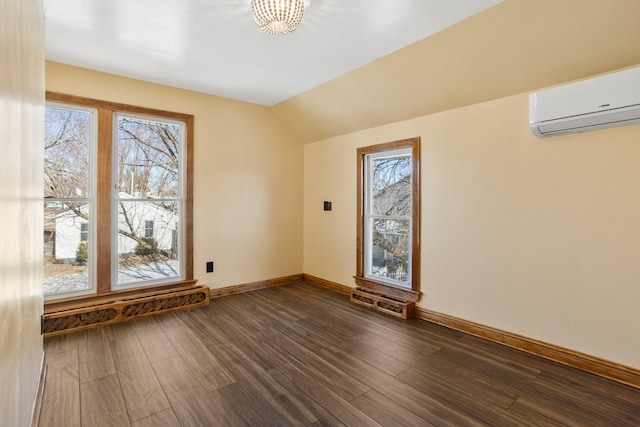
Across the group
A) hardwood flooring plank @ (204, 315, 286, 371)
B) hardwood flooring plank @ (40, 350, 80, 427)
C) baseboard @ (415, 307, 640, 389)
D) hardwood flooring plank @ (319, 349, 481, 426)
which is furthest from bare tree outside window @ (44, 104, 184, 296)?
baseboard @ (415, 307, 640, 389)

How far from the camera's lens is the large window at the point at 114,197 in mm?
2975

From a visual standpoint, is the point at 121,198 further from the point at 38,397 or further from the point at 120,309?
the point at 38,397

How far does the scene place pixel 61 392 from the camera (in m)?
1.94

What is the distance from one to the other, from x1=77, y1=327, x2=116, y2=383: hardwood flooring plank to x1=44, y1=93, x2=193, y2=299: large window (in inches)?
21.2

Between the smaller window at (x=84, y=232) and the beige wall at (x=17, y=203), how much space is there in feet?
5.49

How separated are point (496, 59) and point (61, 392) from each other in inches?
149

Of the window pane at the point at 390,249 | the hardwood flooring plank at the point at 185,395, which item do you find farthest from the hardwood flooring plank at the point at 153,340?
the window pane at the point at 390,249

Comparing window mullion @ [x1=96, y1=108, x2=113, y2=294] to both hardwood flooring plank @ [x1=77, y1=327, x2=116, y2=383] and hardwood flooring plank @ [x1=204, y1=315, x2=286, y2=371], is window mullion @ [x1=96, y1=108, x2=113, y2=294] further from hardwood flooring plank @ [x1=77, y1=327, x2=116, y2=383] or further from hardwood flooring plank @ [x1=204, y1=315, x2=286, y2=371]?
hardwood flooring plank @ [x1=204, y1=315, x2=286, y2=371]

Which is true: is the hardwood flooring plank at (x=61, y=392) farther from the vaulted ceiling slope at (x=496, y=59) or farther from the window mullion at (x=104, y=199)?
the vaulted ceiling slope at (x=496, y=59)

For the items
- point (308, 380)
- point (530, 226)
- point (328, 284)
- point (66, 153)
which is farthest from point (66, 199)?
point (530, 226)

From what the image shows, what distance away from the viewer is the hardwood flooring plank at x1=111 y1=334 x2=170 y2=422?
5.94ft

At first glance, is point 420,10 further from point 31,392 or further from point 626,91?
point 31,392

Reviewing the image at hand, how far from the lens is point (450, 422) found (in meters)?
1.70

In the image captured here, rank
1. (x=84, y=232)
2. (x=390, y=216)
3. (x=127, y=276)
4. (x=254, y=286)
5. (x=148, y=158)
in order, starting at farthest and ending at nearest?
(x=254, y=286), (x=390, y=216), (x=148, y=158), (x=127, y=276), (x=84, y=232)
